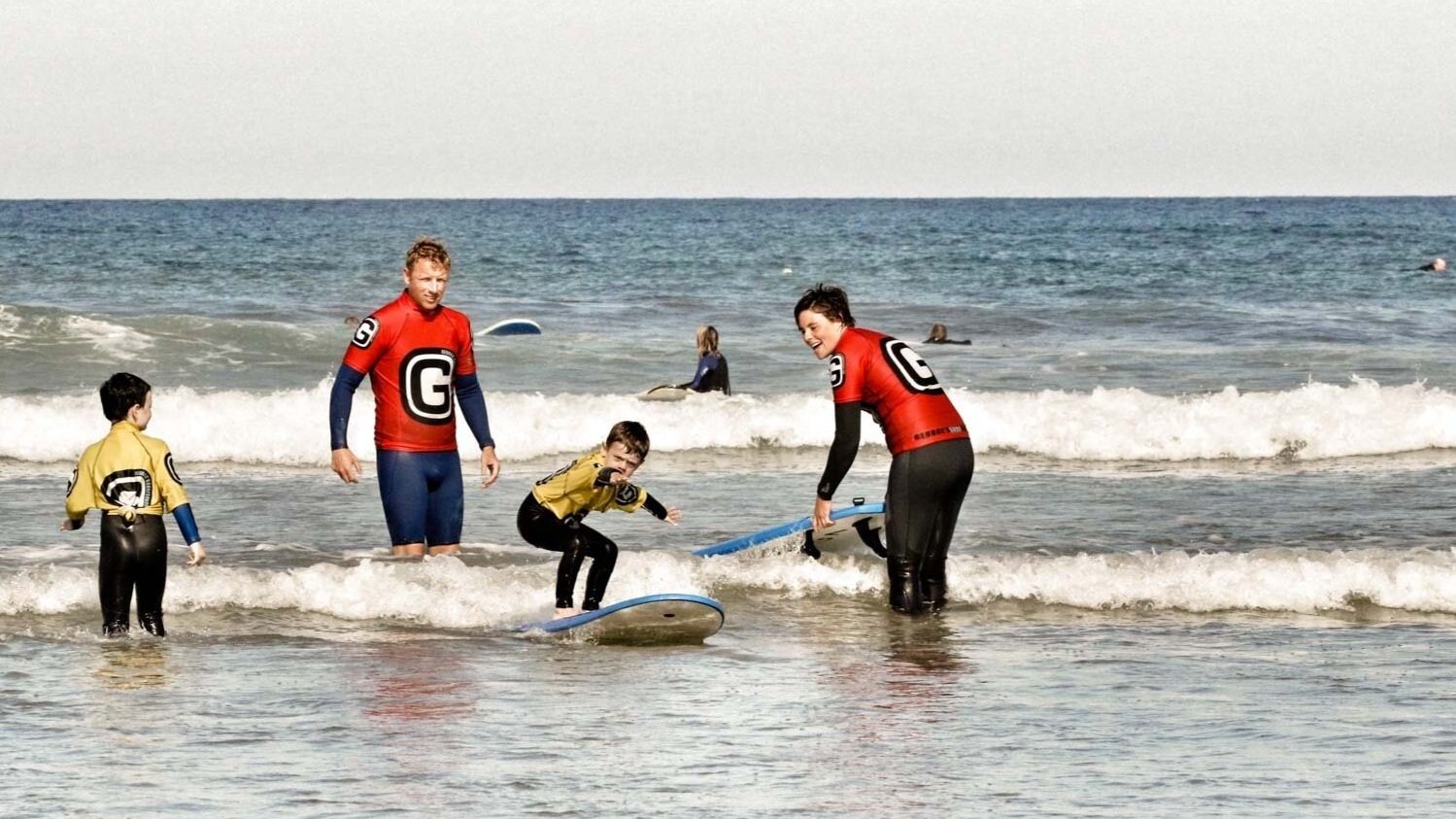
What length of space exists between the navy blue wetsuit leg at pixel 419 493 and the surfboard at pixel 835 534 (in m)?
2.33

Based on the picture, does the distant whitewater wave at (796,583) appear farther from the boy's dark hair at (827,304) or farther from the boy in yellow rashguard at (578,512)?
the boy's dark hair at (827,304)

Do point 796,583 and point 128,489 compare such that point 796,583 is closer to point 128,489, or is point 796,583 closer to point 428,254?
point 428,254

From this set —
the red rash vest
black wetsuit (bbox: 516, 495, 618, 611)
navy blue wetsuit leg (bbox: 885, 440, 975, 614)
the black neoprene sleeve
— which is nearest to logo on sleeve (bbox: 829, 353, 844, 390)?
the red rash vest

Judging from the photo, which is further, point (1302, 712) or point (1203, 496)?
point (1203, 496)

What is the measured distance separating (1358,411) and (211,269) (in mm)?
41281

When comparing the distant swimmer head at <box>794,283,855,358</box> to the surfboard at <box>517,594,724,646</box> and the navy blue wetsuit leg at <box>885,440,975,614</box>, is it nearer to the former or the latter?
the navy blue wetsuit leg at <box>885,440,975,614</box>

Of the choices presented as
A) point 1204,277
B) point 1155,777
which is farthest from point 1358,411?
point 1204,277

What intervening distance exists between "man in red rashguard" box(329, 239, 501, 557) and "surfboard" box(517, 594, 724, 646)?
978 millimetres

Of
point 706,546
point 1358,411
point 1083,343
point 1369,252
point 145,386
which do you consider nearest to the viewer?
point 145,386

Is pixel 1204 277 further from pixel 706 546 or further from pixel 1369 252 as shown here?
pixel 706 546

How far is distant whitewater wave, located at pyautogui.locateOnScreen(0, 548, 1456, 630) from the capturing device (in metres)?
10.5

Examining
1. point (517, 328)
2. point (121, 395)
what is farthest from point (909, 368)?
point (517, 328)

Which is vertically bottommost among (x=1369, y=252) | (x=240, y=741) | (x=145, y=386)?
(x=240, y=741)

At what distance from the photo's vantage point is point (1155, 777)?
6.66 metres
